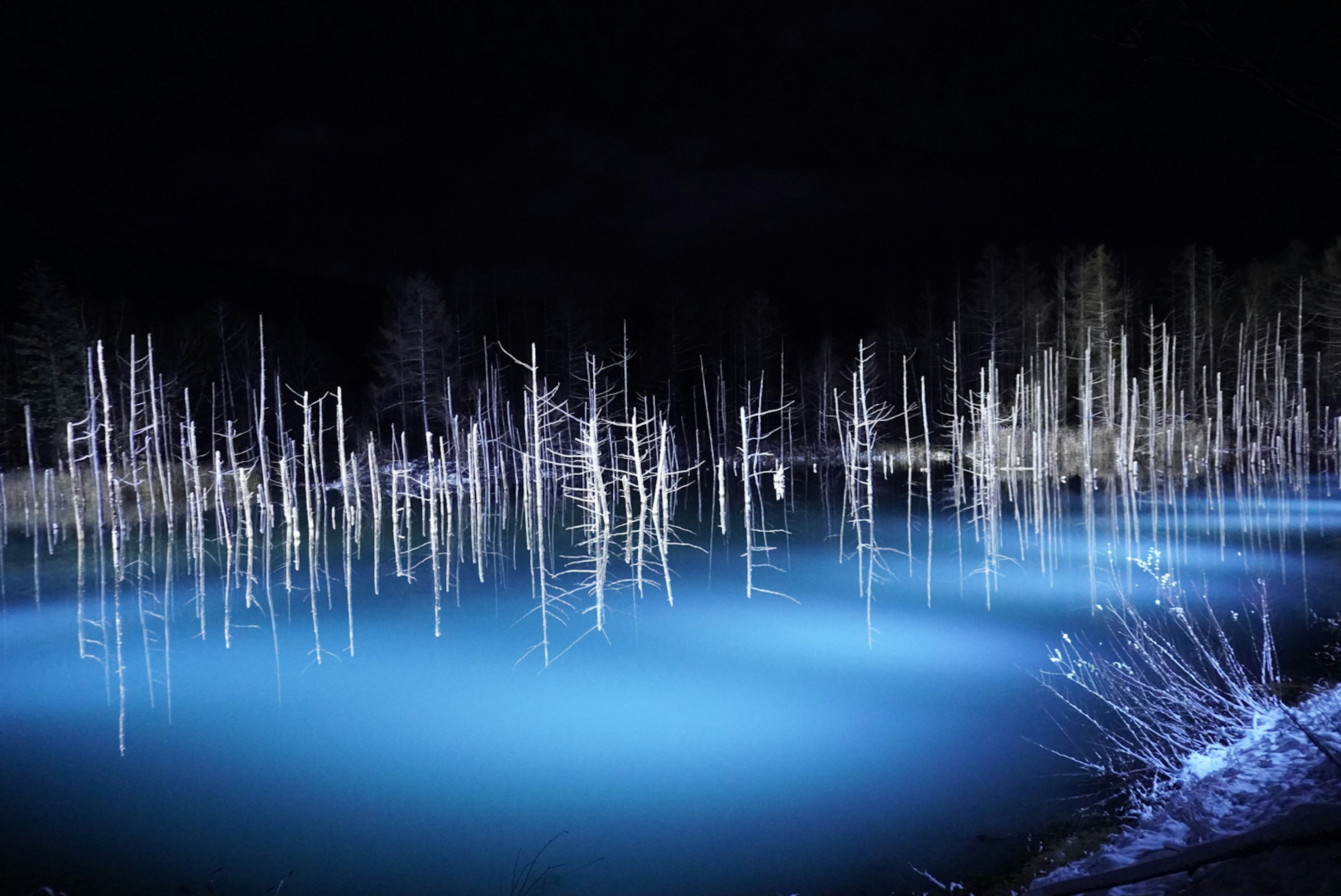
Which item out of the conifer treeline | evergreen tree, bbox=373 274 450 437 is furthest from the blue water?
evergreen tree, bbox=373 274 450 437

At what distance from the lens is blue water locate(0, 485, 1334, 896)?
5.89m

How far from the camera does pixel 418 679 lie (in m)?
10.2

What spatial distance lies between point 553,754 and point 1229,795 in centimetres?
526

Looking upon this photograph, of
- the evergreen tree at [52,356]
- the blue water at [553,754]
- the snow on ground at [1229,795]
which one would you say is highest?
the evergreen tree at [52,356]

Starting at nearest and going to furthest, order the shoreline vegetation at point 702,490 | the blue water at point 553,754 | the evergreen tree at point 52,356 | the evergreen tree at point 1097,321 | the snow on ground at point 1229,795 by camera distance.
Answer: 1. the snow on ground at point 1229,795
2. the blue water at point 553,754
3. the shoreline vegetation at point 702,490
4. the evergreen tree at point 52,356
5. the evergreen tree at point 1097,321

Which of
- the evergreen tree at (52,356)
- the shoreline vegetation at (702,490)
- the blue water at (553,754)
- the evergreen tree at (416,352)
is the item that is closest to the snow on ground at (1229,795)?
the shoreline vegetation at (702,490)

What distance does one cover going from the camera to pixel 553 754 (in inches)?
309

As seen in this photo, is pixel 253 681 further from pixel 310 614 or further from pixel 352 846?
pixel 352 846

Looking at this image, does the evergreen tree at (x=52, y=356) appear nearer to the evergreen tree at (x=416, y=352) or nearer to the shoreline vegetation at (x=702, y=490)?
the shoreline vegetation at (x=702, y=490)

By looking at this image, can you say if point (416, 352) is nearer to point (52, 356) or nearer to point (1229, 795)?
point (52, 356)

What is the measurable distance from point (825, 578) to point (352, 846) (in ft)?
33.9

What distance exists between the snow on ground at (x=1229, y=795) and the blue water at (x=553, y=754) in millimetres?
726

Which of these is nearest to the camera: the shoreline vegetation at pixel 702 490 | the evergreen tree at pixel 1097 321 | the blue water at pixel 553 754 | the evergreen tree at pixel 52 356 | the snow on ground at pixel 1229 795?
the snow on ground at pixel 1229 795

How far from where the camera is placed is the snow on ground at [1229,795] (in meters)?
5.05
